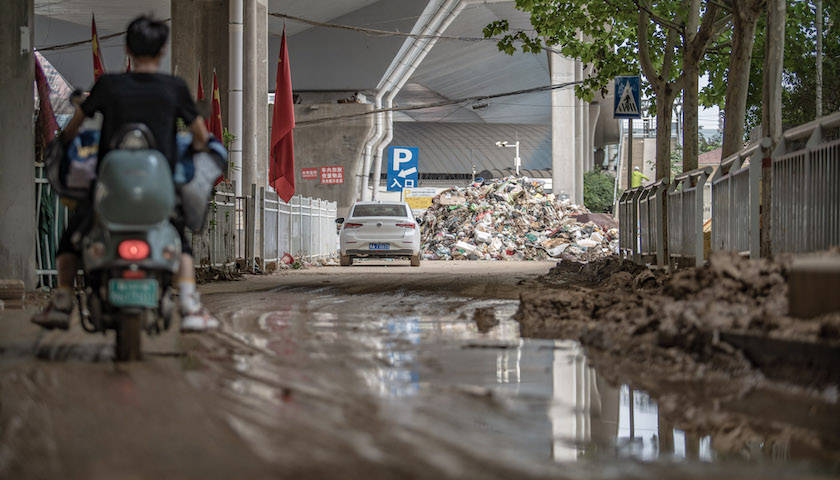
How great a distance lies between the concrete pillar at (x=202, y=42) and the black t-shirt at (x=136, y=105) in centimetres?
1936

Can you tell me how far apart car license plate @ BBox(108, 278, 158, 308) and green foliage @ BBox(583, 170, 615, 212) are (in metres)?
70.7

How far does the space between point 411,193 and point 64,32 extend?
110ft

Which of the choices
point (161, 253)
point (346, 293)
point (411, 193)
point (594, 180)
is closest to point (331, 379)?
point (161, 253)

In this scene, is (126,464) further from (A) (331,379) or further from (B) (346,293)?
(B) (346,293)

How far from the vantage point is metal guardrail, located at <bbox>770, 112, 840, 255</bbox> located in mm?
8633

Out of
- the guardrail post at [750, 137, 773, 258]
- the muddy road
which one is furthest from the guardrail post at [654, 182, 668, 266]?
the muddy road

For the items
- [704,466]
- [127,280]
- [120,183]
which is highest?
[120,183]

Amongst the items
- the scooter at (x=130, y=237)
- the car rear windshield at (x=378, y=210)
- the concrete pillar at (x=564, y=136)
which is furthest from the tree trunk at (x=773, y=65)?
the concrete pillar at (x=564, y=136)

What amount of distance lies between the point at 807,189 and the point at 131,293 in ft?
20.1

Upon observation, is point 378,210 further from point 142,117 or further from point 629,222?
point 142,117

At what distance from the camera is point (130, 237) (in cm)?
571

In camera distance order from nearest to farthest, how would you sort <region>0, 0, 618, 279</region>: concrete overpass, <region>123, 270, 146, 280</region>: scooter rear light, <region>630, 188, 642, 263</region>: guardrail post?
<region>123, 270, 146, 280</region>: scooter rear light, <region>0, 0, 618, 279</region>: concrete overpass, <region>630, 188, 642, 263</region>: guardrail post

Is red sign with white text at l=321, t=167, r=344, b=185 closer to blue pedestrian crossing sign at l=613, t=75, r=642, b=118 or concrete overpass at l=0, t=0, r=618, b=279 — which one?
concrete overpass at l=0, t=0, r=618, b=279

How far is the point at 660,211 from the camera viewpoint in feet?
56.2
